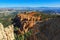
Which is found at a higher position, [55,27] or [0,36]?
[55,27]

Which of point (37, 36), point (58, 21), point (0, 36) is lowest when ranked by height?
point (0, 36)

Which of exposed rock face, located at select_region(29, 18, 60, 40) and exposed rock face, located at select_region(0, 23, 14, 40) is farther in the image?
exposed rock face, located at select_region(0, 23, 14, 40)

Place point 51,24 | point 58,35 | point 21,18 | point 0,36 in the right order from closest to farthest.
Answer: point 58,35 → point 51,24 → point 0,36 → point 21,18

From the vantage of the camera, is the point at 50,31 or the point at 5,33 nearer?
the point at 50,31

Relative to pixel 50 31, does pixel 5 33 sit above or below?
below

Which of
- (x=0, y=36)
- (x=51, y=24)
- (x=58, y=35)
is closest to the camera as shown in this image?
(x=58, y=35)

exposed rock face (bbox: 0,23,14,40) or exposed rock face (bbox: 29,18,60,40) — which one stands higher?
exposed rock face (bbox: 29,18,60,40)

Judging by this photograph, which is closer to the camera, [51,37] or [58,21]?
[51,37]

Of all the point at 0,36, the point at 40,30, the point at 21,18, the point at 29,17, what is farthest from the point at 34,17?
the point at 40,30

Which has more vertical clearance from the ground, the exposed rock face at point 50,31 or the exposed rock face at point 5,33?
the exposed rock face at point 50,31

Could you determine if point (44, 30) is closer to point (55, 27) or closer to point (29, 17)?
point (55, 27)

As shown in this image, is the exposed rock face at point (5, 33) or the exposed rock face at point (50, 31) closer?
the exposed rock face at point (50, 31)
